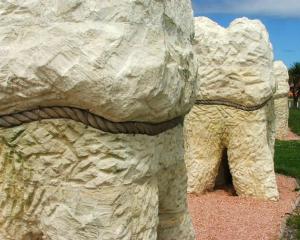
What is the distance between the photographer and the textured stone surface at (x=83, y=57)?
2.00 metres

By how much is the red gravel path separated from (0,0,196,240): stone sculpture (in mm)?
2716

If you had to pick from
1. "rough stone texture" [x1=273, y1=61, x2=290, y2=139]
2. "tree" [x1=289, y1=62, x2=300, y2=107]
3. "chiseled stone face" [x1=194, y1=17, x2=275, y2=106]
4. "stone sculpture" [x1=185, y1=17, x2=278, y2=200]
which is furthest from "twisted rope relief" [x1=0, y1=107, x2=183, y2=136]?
"tree" [x1=289, y1=62, x2=300, y2=107]

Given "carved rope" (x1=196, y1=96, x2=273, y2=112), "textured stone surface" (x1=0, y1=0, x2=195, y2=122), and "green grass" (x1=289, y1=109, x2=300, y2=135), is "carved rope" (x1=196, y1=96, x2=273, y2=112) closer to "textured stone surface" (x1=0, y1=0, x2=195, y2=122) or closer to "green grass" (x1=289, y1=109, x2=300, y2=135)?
"textured stone surface" (x1=0, y1=0, x2=195, y2=122)

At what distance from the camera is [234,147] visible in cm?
621

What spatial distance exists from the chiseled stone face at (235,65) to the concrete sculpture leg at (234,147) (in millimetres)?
216

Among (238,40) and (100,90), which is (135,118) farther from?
(238,40)

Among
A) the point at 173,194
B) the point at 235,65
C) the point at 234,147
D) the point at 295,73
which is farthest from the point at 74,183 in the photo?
the point at 295,73

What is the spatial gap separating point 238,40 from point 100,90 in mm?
4140

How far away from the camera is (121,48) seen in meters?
2.03

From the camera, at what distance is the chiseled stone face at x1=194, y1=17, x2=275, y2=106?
5.91 meters

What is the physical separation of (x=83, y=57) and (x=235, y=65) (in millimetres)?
4129

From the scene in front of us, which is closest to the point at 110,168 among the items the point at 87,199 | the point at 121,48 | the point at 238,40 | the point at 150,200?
the point at 87,199

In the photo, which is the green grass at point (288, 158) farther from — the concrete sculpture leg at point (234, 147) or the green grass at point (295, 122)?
the green grass at point (295, 122)

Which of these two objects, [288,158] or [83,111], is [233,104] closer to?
[83,111]
